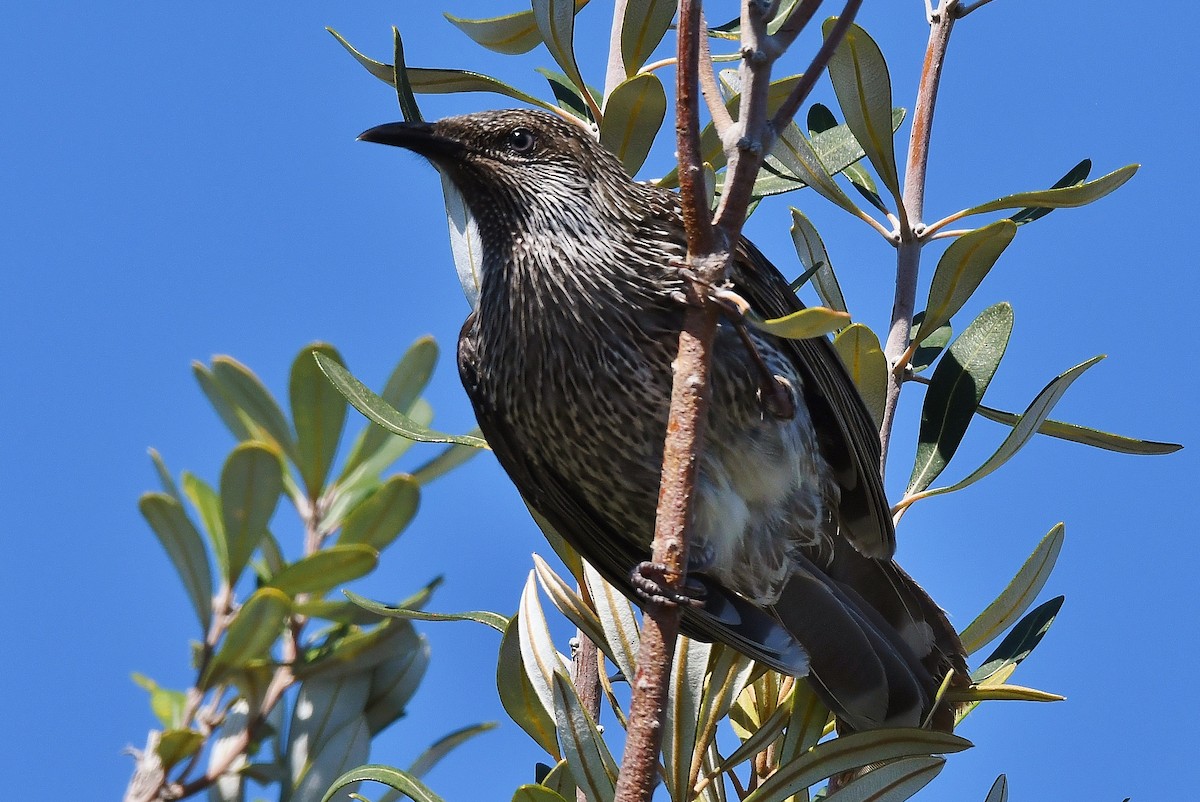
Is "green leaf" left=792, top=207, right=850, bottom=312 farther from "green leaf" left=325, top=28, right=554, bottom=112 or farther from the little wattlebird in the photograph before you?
"green leaf" left=325, top=28, right=554, bottom=112

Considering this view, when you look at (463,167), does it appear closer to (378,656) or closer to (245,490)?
(245,490)

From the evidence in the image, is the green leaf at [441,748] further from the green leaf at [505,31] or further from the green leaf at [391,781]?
the green leaf at [505,31]

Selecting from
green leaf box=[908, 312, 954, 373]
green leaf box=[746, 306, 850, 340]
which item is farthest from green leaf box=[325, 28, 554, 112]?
green leaf box=[746, 306, 850, 340]

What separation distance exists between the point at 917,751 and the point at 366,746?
3.42 feet

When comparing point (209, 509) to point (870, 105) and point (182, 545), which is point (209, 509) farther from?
point (870, 105)

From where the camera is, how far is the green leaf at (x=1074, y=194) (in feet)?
6.83

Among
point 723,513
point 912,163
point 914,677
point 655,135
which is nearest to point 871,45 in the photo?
point 912,163

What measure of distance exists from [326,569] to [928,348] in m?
1.23

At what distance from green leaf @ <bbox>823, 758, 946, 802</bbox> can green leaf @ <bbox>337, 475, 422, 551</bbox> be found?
99 centimetres

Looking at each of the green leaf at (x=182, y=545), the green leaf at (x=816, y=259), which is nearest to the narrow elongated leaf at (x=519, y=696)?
the green leaf at (x=182, y=545)

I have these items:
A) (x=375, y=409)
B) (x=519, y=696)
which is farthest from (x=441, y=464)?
(x=519, y=696)

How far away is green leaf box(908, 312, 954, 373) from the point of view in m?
2.42

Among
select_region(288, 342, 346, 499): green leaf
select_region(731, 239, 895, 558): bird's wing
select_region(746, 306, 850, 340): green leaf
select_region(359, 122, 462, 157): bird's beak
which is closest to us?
select_region(746, 306, 850, 340): green leaf

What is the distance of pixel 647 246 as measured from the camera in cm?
230
